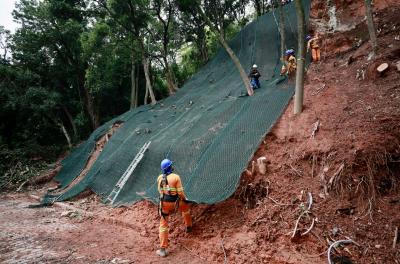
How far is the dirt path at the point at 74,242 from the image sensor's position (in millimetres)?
4754

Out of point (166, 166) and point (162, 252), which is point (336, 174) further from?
point (162, 252)

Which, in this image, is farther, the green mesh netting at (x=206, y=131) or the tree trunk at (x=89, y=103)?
the tree trunk at (x=89, y=103)

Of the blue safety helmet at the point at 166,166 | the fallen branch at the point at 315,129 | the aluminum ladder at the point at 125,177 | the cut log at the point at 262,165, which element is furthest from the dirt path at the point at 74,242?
the fallen branch at the point at 315,129

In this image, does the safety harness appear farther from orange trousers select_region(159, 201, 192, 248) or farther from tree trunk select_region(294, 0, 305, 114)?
tree trunk select_region(294, 0, 305, 114)

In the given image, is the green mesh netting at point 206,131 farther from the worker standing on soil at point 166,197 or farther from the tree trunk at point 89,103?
the tree trunk at point 89,103

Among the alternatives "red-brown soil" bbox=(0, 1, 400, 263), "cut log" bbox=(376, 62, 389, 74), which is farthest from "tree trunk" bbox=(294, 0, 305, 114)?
"cut log" bbox=(376, 62, 389, 74)

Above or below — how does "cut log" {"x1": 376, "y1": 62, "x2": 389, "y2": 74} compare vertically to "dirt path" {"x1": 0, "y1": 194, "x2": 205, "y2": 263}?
above

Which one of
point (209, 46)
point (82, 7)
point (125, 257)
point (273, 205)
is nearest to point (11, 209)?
point (125, 257)

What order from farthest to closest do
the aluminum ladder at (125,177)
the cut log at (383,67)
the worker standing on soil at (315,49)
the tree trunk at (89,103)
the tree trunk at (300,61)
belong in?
the tree trunk at (89,103)
the worker standing on soil at (315,49)
the aluminum ladder at (125,177)
the cut log at (383,67)
the tree trunk at (300,61)

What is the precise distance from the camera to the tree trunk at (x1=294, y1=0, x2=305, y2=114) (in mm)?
5466

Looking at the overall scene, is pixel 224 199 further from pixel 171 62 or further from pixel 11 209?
pixel 171 62

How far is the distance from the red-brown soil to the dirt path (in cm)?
3

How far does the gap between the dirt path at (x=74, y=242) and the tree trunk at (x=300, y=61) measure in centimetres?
342

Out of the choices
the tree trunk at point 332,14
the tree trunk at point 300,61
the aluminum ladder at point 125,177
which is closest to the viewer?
the tree trunk at point 300,61
